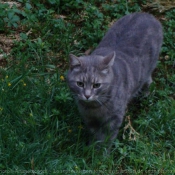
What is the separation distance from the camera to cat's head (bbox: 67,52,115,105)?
507 centimetres

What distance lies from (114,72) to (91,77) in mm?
466

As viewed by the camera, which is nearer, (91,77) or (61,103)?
(91,77)

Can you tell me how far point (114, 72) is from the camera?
5.45m

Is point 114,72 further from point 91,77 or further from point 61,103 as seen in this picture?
point 61,103

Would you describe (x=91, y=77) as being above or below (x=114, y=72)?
above

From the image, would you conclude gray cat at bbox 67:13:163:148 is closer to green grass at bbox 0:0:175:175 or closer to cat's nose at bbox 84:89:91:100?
cat's nose at bbox 84:89:91:100

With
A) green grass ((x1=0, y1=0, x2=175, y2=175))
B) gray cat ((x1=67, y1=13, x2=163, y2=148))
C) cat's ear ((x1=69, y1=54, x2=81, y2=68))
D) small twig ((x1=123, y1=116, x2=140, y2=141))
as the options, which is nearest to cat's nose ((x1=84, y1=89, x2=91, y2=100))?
gray cat ((x1=67, y1=13, x2=163, y2=148))

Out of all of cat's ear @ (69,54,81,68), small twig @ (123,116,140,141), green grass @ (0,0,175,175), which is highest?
cat's ear @ (69,54,81,68)

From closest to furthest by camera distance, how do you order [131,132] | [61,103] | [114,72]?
[114,72]
[131,132]
[61,103]

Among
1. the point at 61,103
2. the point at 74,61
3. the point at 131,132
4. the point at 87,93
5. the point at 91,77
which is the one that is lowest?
the point at 131,132

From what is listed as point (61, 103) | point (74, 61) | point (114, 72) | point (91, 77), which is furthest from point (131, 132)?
point (74, 61)

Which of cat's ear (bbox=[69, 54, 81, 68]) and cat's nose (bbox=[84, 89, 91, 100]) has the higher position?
cat's ear (bbox=[69, 54, 81, 68])

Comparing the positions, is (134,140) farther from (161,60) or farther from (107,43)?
(161,60)

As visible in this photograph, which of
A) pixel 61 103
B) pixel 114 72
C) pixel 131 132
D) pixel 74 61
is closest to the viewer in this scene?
pixel 74 61
